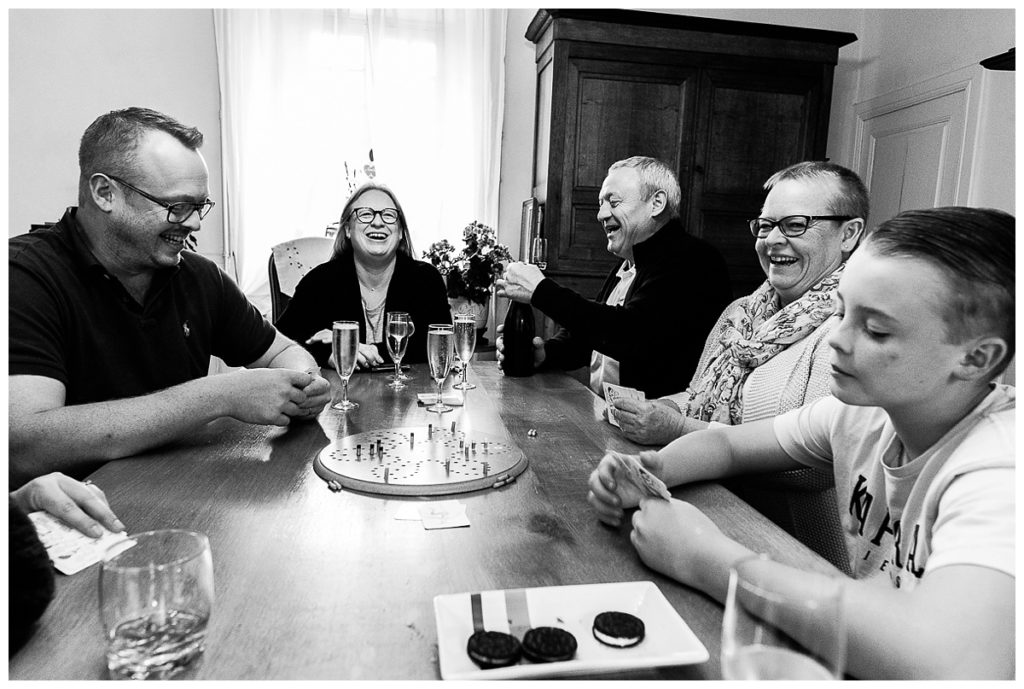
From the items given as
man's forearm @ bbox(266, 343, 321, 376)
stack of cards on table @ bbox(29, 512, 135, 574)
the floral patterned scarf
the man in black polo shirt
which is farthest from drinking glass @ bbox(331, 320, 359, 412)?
the floral patterned scarf

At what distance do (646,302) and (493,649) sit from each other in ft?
5.45

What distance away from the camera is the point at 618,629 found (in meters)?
0.69

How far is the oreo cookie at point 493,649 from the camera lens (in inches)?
25.3

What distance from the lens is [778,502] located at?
1.39 meters

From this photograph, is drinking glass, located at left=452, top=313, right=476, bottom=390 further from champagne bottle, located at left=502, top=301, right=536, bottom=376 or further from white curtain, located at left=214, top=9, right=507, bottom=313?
white curtain, located at left=214, top=9, right=507, bottom=313

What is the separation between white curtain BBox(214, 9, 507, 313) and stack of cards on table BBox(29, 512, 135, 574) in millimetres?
3347

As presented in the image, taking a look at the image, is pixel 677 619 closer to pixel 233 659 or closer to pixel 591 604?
pixel 591 604

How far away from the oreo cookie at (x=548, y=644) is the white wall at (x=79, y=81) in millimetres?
4025

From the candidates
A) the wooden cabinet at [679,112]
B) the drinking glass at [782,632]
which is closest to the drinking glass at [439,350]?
the drinking glass at [782,632]

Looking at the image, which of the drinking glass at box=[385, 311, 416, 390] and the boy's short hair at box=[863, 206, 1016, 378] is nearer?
the boy's short hair at box=[863, 206, 1016, 378]

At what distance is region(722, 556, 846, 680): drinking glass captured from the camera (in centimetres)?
49

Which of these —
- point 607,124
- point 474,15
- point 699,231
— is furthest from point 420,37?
point 699,231

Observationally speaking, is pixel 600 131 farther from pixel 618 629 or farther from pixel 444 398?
pixel 618 629

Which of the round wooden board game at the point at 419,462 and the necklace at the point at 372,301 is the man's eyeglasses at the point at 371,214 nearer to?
the necklace at the point at 372,301
